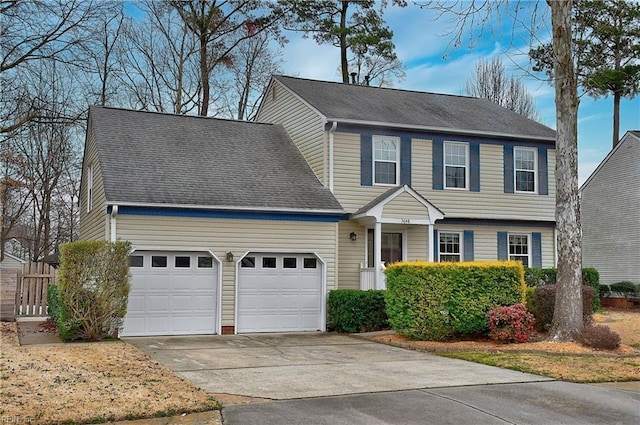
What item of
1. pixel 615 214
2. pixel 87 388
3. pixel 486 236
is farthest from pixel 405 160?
pixel 615 214

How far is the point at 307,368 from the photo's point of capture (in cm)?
1100

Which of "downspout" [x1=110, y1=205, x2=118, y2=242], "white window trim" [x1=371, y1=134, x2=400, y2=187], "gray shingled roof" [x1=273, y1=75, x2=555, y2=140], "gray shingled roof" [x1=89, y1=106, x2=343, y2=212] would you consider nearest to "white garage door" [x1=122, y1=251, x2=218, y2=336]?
"downspout" [x1=110, y1=205, x2=118, y2=242]

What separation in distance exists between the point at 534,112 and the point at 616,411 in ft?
117

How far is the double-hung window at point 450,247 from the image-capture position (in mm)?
20391

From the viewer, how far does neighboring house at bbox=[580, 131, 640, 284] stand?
28.0 meters

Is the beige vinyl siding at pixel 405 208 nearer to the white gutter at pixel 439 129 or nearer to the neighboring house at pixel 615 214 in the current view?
the white gutter at pixel 439 129

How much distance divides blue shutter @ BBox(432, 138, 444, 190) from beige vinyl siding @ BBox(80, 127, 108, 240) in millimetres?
9561

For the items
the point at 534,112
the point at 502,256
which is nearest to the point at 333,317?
the point at 502,256

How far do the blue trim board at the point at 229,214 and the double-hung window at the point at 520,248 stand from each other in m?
6.37

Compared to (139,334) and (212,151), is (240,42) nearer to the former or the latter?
(212,151)

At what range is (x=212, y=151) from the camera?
18922 millimetres

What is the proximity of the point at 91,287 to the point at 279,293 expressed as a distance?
5086mm

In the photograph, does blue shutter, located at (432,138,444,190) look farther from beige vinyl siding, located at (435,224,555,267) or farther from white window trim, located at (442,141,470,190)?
beige vinyl siding, located at (435,224,555,267)

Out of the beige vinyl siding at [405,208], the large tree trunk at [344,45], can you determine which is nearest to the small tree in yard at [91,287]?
the beige vinyl siding at [405,208]
